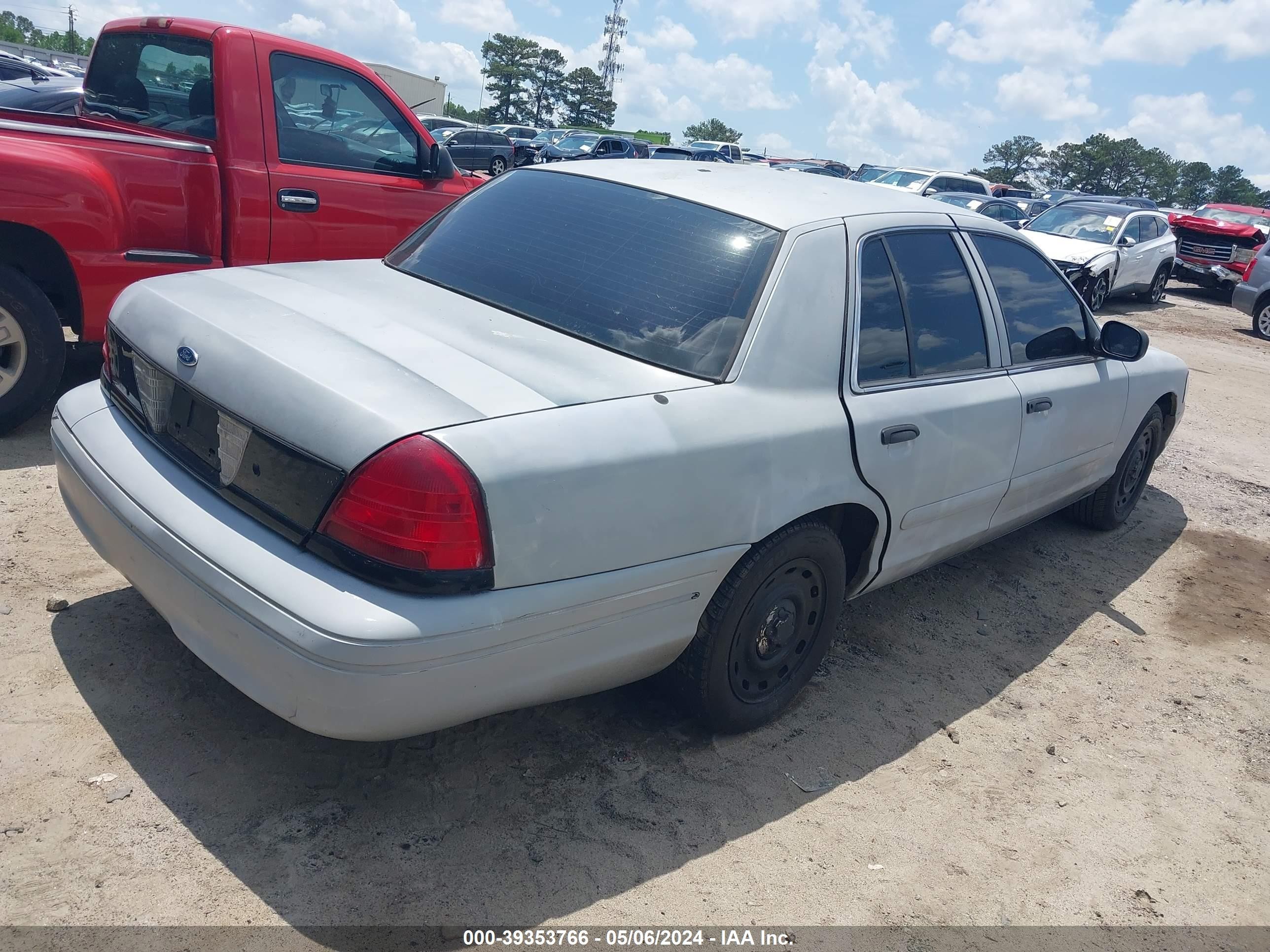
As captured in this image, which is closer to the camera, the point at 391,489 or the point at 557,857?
the point at 391,489

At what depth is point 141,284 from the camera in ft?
10.2

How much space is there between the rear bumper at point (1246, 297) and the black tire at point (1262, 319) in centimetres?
6

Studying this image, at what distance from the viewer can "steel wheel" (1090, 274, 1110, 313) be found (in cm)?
1364

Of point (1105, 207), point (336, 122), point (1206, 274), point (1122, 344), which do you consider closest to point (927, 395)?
point (1122, 344)

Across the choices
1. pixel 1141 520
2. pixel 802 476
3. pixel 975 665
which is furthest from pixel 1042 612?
pixel 802 476

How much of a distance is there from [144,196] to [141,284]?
2046 mm

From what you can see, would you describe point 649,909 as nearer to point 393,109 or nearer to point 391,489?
point 391,489

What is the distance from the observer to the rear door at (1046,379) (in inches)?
157

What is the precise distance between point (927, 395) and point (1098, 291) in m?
11.9

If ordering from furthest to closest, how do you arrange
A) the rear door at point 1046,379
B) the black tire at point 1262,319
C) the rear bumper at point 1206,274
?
1. the rear bumper at point 1206,274
2. the black tire at point 1262,319
3. the rear door at point 1046,379

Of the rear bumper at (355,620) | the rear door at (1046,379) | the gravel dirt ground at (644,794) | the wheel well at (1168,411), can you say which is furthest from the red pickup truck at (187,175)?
the wheel well at (1168,411)

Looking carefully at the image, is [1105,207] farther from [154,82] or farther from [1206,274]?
[154,82]

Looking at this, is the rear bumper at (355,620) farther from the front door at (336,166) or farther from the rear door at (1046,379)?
the front door at (336,166)

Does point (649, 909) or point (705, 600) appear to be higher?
point (705, 600)
